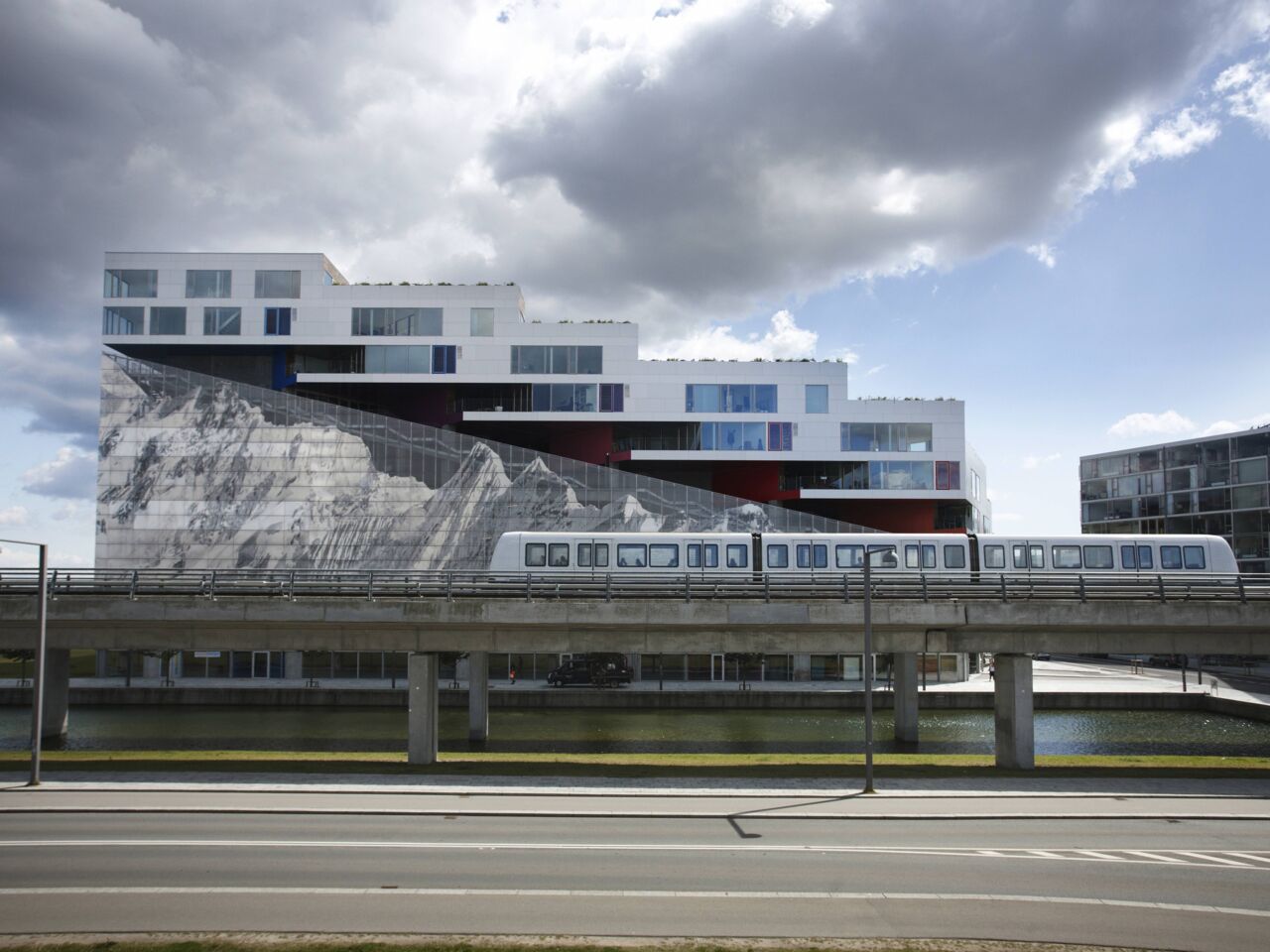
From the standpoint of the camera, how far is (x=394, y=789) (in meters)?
24.4

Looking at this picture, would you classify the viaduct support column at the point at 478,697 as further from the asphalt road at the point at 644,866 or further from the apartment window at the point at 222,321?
the apartment window at the point at 222,321

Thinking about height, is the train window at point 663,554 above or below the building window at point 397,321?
below

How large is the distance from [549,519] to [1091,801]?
41.8m

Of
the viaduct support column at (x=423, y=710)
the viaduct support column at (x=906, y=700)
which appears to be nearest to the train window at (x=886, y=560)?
the viaduct support column at (x=906, y=700)

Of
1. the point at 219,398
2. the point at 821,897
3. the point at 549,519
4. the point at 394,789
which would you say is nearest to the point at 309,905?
the point at 821,897

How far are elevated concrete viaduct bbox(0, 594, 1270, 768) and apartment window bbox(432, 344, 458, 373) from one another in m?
37.5

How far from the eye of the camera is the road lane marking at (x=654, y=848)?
18.0m

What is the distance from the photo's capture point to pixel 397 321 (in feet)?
221

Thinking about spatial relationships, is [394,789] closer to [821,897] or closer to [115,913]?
[115,913]

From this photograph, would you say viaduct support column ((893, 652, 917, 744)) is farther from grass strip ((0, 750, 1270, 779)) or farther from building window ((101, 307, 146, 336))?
building window ((101, 307, 146, 336))

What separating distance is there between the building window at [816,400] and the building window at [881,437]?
202cm

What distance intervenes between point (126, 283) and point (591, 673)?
45.4 m

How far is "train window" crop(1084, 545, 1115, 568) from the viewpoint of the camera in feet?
135

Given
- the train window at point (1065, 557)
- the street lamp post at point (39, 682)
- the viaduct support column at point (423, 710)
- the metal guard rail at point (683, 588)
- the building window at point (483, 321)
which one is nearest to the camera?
the street lamp post at point (39, 682)
